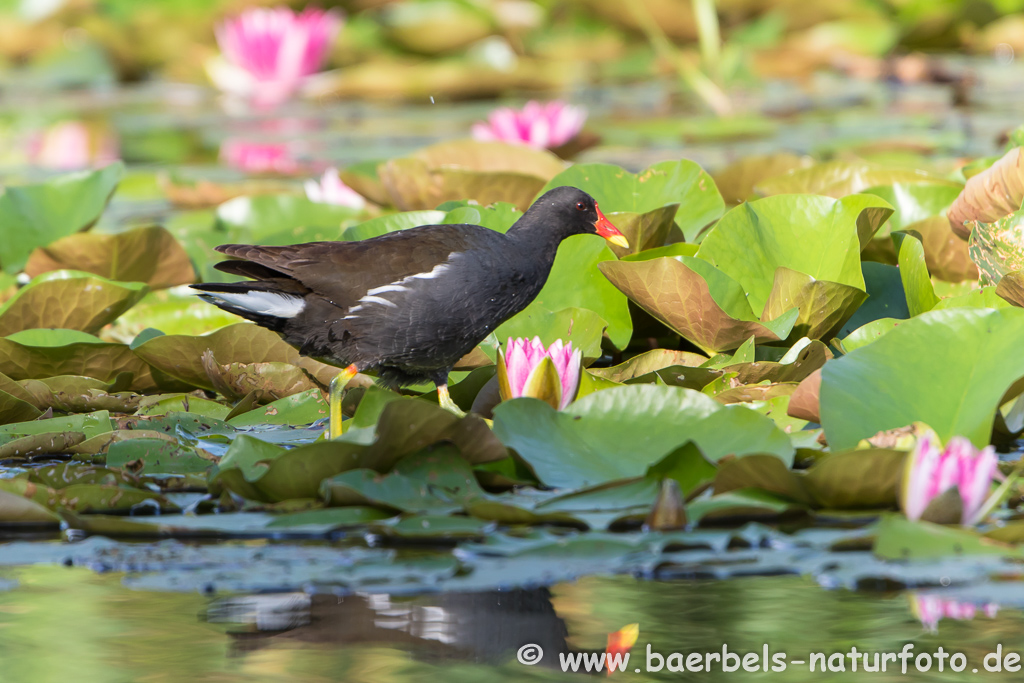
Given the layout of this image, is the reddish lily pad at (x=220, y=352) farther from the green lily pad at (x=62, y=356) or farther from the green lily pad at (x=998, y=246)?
the green lily pad at (x=998, y=246)

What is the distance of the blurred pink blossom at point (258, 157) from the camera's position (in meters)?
6.80

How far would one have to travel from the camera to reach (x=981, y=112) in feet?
24.4

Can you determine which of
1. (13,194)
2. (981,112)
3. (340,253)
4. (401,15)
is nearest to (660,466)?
(340,253)

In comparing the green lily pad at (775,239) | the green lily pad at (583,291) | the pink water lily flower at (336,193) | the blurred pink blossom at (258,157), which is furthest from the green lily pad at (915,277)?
the blurred pink blossom at (258,157)

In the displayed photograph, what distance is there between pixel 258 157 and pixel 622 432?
18.2 ft

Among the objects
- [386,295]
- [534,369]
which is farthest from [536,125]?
[534,369]

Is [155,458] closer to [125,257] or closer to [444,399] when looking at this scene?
[444,399]

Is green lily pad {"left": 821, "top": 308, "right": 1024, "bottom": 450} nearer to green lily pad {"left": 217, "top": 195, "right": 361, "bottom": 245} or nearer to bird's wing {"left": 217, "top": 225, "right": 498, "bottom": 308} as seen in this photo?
bird's wing {"left": 217, "top": 225, "right": 498, "bottom": 308}

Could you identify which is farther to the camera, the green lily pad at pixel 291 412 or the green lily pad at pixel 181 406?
the green lily pad at pixel 181 406

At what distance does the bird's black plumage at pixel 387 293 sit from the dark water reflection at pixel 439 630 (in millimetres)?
1095

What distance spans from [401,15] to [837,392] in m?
8.28

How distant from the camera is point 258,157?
7.33 m

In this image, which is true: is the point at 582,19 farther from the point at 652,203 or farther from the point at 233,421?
the point at 233,421

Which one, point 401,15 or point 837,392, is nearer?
point 837,392
